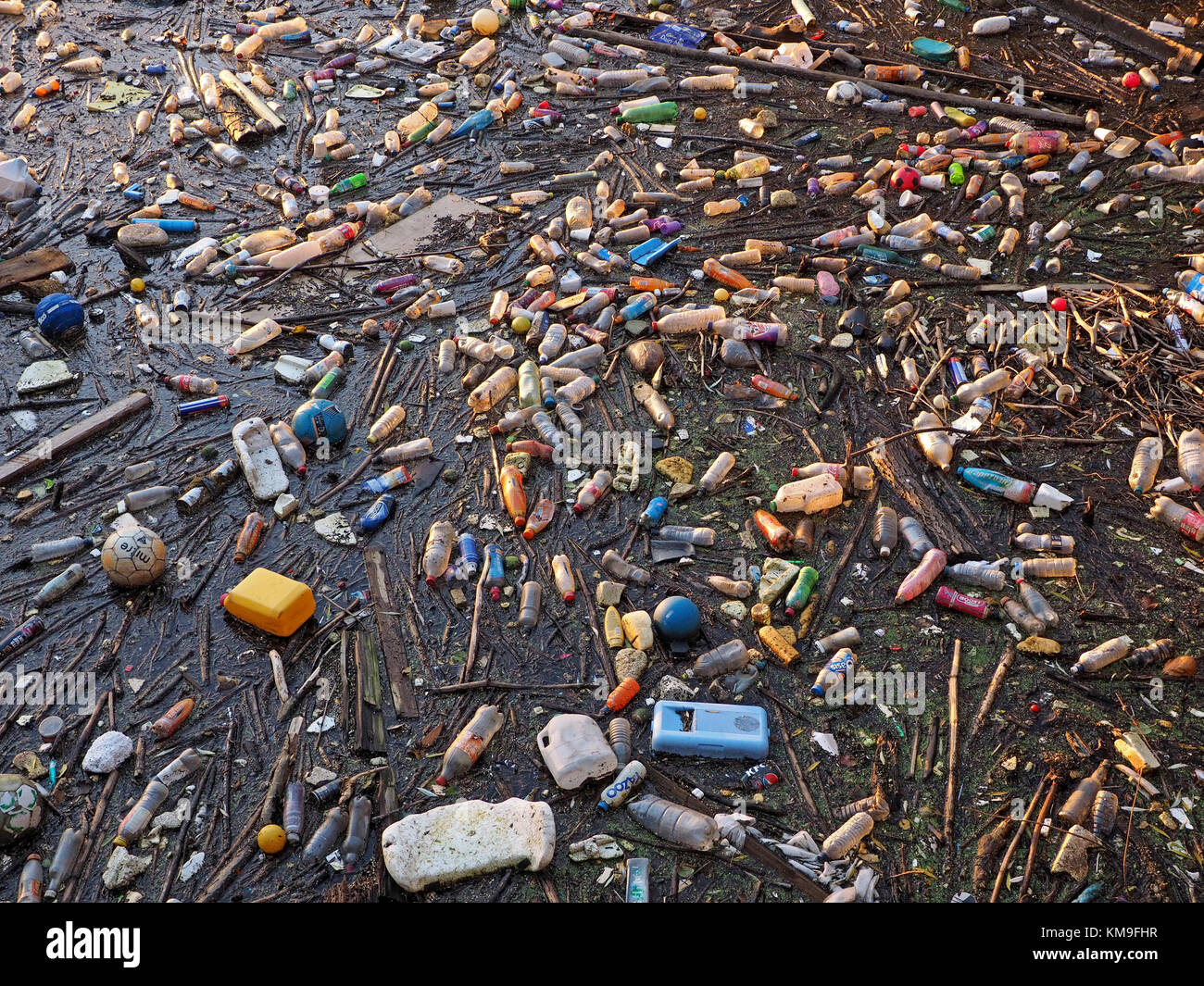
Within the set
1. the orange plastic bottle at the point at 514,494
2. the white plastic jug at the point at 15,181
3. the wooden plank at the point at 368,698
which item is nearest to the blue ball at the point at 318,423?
the orange plastic bottle at the point at 514,494

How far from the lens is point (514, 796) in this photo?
538 centimetres

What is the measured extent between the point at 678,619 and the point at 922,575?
1749 millimetres

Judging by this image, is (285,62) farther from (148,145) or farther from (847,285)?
(847,285)

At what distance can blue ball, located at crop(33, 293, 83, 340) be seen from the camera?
838 cm

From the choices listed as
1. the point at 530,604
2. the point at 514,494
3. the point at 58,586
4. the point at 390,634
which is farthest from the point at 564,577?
the point at 58,586

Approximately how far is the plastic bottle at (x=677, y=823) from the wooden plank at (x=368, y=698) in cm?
158

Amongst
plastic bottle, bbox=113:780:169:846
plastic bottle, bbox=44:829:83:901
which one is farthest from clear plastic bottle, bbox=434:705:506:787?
plastic bottle, bbox=44:829:83:901

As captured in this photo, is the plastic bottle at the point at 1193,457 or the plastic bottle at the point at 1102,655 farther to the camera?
the plastic bottle at the point at 1193,457

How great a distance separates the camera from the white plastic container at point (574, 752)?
536 centimetres

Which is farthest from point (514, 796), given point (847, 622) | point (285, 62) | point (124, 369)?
point (285, 62)

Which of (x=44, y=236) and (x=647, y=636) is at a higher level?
(x=44, y=236)

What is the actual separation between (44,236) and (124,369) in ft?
8.67

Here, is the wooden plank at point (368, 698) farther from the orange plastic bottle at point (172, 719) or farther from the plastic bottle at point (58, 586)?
the plastic bottle at point (58, 586)

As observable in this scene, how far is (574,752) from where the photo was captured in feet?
17.7
